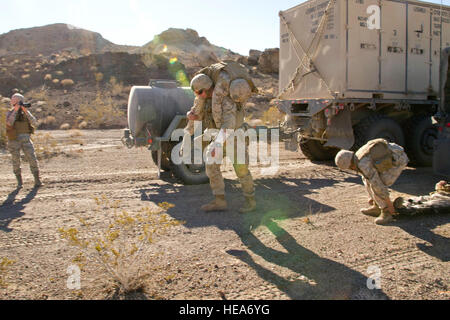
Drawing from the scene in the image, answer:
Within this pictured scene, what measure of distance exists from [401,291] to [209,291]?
1.53 meters

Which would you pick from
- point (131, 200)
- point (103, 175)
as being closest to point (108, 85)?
point (103, 175)

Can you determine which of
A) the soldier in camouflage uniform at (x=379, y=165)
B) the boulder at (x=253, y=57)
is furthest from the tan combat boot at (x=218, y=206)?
the boulder at (x=253, y=57)

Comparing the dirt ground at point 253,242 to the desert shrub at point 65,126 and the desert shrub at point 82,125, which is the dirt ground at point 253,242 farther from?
the desert shrub at point 65,126

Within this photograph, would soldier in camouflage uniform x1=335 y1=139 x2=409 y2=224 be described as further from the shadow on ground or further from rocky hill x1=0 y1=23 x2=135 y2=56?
rocky hill x1=0 y1=23 x2=135 y2=56

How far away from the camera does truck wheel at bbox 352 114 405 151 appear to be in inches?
323

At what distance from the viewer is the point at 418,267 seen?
3494 millimetres

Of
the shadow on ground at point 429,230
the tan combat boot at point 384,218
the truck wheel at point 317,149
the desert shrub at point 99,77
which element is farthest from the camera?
the desert shrub at point 99,77

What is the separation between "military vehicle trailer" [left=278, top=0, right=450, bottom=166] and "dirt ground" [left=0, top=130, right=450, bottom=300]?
1565mm

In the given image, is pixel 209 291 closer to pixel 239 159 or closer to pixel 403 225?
pixel 239 159

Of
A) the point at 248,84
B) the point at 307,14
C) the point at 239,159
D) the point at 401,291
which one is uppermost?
the point at 307,14

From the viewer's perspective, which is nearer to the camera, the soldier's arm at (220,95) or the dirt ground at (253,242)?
the dirt ground at (253,242)

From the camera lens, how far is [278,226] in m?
4.74

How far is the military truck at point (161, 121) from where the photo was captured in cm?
705

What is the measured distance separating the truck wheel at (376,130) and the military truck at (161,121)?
138 inches
